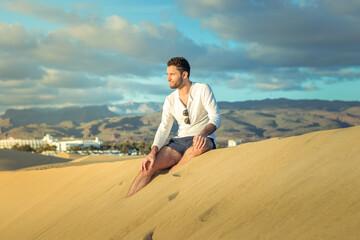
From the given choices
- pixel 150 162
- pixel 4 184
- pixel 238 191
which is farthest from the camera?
pixel 4 184

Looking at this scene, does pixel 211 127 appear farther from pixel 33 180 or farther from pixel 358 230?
pixel 33 180

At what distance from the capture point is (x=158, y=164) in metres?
5.43

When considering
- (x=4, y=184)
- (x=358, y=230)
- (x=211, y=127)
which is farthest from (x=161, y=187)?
(x=4, y=184)

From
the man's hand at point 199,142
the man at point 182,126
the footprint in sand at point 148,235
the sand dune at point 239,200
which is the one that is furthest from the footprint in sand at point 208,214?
the man at point 182,126

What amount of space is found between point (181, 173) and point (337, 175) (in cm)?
231

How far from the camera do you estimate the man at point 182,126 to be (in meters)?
5.37

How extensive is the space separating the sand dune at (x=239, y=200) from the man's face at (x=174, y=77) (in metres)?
1.01

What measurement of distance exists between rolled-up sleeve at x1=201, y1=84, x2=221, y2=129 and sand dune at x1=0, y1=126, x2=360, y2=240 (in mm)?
410

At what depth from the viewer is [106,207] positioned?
545cm

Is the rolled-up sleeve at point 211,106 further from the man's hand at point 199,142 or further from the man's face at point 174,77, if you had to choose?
the man's face at point 174,77

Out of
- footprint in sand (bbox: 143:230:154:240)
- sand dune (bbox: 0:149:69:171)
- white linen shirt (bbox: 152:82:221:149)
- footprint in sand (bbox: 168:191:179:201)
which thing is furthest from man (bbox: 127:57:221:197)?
sand dune (bbox: 0:149:69:171)

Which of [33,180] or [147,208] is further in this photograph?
[33,180]

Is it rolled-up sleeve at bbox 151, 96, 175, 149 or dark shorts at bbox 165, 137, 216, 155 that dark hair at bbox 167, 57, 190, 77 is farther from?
dark shorts at bbox 165, 137, 216, 155

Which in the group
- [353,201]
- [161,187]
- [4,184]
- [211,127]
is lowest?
[4,184]
